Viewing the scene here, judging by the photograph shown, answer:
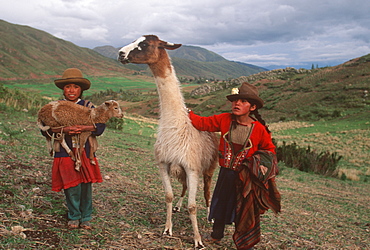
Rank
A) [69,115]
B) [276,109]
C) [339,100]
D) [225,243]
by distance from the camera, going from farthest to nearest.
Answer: [276,109] < [339,100] < [225,243] < [69,115]

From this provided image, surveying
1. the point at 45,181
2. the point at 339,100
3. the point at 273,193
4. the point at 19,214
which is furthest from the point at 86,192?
the point at 339,100

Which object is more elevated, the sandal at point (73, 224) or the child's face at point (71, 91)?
the child's face at point (71, 91)

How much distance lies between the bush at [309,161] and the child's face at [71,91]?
1173 cm

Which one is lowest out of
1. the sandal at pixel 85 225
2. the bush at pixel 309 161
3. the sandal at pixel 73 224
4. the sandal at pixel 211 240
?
the bush at pixel 309 161

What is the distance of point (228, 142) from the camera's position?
3766mm

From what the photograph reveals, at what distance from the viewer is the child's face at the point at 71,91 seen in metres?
3.60

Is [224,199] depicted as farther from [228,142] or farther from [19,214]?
[19,214]

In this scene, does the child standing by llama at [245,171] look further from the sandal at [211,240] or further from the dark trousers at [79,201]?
the dark trousers at [79,201]

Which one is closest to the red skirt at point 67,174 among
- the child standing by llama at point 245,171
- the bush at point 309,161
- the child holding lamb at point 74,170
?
the child holding lamb at point 74,170

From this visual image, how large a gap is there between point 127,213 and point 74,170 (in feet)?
4.36

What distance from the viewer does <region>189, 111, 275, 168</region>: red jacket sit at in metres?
3.71

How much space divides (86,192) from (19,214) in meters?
0.80

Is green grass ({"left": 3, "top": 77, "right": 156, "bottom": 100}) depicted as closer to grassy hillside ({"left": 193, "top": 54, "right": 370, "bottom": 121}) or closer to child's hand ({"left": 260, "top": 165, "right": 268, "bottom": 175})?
grassy hillside ({"left": 193, "top": 54, "right": 370, "bottom": 121})

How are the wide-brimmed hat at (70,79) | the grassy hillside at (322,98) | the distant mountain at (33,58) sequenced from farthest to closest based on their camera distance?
the distant mountain at (33,58), the grassy hillside at (322,98), the wide-brimmed hat at (70,79)
